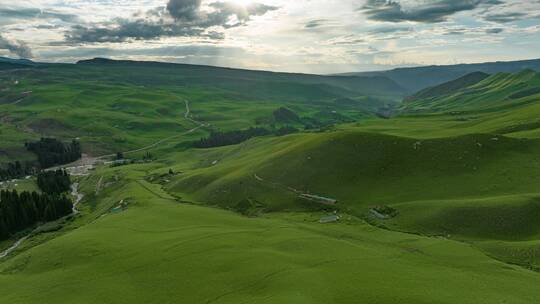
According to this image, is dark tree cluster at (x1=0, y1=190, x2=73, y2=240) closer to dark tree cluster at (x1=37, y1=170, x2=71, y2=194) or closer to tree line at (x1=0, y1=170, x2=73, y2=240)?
tree line at (x1=0, y1=170, x2=73, y2=240)

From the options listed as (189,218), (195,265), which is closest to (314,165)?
(189,218)

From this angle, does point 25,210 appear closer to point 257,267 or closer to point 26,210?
point 26,210

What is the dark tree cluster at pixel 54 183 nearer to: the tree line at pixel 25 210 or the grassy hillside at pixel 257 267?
the tree line at pixel 25 210

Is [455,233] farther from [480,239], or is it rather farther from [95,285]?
[95,285]

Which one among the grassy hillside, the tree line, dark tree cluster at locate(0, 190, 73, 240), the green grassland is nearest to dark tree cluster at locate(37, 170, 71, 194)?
the tree line

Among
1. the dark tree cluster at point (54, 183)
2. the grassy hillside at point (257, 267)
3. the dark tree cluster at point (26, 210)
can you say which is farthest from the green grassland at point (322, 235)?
the dark tree cluster at point (54, 183)

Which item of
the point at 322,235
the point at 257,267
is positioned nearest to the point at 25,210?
the point at 322,235
